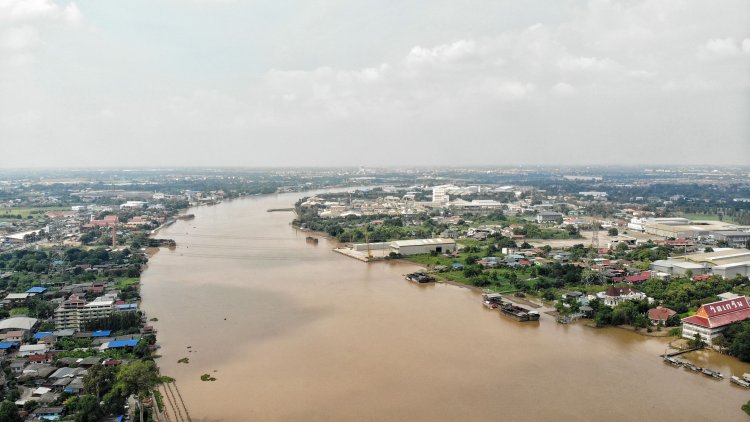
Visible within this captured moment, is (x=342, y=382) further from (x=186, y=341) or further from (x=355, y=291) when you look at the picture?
(x=355, y=291)

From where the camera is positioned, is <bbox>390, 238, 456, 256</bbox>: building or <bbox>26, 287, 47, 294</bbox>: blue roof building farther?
<bbox>390, 238, 456, 256</bbox>: building

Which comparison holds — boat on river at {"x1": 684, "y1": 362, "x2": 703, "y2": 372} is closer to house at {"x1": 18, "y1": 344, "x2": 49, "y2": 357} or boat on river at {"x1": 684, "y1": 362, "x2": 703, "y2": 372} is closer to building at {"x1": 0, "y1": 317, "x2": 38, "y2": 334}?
house at {"x1": 18, "y1": 344, "x2": 49, "y2": 357}

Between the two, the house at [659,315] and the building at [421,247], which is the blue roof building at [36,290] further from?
the house at [659,315]

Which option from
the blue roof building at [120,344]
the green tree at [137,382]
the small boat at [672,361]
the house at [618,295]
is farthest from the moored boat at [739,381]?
the blue roof building at [120,344]

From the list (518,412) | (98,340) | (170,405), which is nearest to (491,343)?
(518,412)

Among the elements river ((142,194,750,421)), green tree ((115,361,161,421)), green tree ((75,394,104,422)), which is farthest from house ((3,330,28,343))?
green tree ((115,361,161,421))

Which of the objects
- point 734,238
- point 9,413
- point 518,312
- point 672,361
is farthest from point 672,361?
point 734,238
